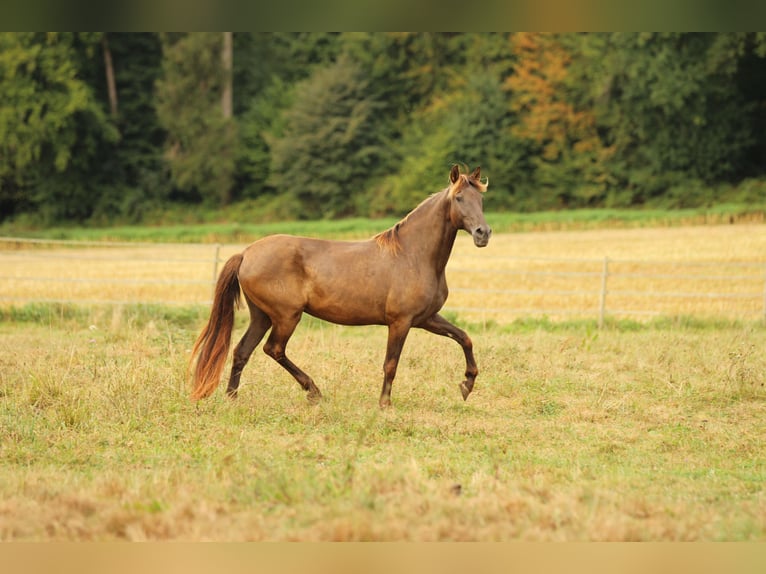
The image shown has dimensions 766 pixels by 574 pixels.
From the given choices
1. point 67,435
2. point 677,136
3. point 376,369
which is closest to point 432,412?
point 376,369

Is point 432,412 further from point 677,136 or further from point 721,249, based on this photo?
point 677,136

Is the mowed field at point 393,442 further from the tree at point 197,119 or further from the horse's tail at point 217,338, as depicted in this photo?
the tree at point 197,119

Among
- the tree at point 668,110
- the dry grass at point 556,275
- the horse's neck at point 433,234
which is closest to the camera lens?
the horse's neck at point 433,234

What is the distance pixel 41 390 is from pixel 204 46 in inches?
1277

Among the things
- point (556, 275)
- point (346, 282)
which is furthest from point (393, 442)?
point (556, 275)

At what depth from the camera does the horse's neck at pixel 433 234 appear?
744cm

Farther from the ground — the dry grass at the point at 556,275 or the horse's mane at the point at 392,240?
the horse's mane at the point at 392,240

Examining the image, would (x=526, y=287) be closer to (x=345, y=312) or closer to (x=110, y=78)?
(x=345, y=312)

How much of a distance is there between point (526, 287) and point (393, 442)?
39.6 ft

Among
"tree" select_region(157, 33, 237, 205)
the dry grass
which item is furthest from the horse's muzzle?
"tree" select_region(157, 33, 237, 205)

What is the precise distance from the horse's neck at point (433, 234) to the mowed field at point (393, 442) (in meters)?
1.33

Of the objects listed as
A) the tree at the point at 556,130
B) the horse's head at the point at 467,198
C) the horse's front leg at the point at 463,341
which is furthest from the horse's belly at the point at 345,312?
the tree at the point at 556,130

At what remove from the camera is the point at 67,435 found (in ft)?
20.2

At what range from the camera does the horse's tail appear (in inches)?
277
